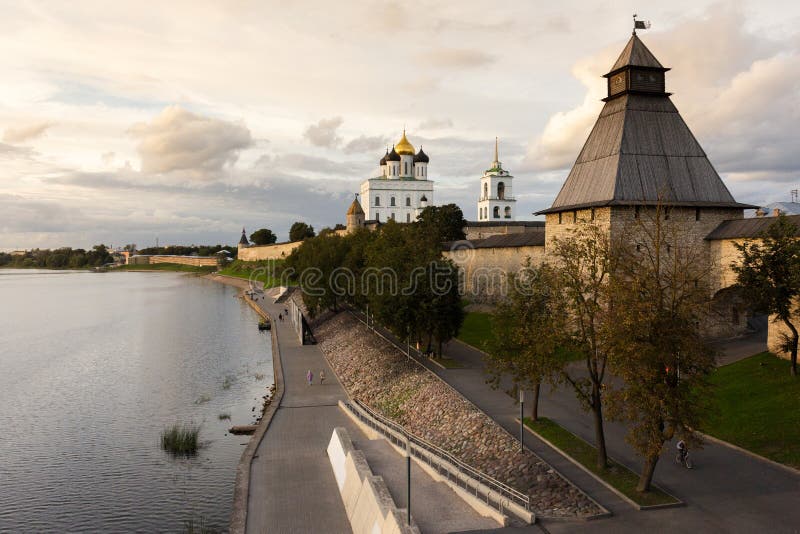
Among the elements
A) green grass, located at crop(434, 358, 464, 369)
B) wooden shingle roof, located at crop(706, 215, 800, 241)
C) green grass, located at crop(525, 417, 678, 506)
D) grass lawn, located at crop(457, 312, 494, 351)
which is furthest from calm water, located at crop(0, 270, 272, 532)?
wooden shingle roof, located at crop(706, 215, 800, 241)

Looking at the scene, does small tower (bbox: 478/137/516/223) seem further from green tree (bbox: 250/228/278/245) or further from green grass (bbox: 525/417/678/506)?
green grass (bbox: 525/417/678/506)

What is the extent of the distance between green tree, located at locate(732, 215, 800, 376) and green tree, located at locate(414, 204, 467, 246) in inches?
1609

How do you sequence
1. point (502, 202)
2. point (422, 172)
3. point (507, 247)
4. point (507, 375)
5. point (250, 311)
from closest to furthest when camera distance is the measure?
1. point (507, 375)
2. point (507, 247)
3. point (250, 311)
4. point (502, 202)
5. point (422, 172)

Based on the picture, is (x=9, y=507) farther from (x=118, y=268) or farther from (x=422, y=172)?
(x=118, y=268)

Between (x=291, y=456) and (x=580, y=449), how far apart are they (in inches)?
314

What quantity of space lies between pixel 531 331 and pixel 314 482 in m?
6.83

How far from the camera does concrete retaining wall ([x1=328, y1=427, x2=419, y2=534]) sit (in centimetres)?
1155

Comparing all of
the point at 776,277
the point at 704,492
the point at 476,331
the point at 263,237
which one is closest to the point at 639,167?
the point at 776,277

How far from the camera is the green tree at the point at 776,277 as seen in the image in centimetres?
1883

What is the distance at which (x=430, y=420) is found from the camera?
1981 cm

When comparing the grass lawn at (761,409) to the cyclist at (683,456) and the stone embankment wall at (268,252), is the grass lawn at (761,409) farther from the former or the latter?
the stone embankment wall at (268,252)

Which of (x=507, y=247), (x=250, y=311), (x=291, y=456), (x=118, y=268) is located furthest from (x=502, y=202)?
(x=118, y=268)

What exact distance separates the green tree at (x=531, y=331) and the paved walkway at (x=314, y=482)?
12.8ft

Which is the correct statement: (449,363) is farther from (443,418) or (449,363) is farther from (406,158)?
(406,158)
